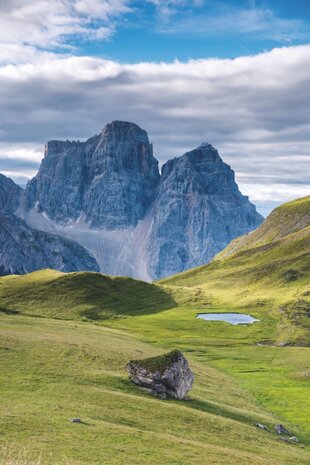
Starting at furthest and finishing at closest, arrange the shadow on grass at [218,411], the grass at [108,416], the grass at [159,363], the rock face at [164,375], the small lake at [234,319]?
the small lake at [234,319]
the grass at [159,363]
the rock face at [164,375]
the shadow on grass at [218,411]
the grass at [108,416]

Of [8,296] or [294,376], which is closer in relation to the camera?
[294,376]

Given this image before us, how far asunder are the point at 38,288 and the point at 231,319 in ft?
218

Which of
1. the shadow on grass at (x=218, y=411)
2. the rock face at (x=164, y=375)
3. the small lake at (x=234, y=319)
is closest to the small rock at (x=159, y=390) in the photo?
the rock face at (x=164, y=375)

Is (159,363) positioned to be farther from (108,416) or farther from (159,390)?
(108,416)

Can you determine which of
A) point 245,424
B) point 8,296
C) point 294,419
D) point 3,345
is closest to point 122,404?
point 245,424

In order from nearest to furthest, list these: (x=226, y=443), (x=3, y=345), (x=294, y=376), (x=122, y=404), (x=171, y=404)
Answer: (x=226, y=443), (x=122, y=404), (x=171, y=404), (x=3, y=345), (x=294, y=376)

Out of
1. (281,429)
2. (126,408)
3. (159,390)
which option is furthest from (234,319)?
(126,408)

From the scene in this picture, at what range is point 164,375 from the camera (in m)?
65.4

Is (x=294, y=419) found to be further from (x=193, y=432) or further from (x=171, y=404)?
(x=193, y=432)

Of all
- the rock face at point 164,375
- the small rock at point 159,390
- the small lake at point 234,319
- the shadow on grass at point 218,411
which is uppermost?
the small lake at point 234,319

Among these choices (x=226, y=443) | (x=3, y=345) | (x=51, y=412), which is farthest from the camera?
(x=3, y=345)

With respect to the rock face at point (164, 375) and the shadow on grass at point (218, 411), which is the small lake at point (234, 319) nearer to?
the shadow on grass at point (218, 411)

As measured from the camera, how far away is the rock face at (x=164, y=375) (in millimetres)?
65312

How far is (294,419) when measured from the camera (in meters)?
72.2
